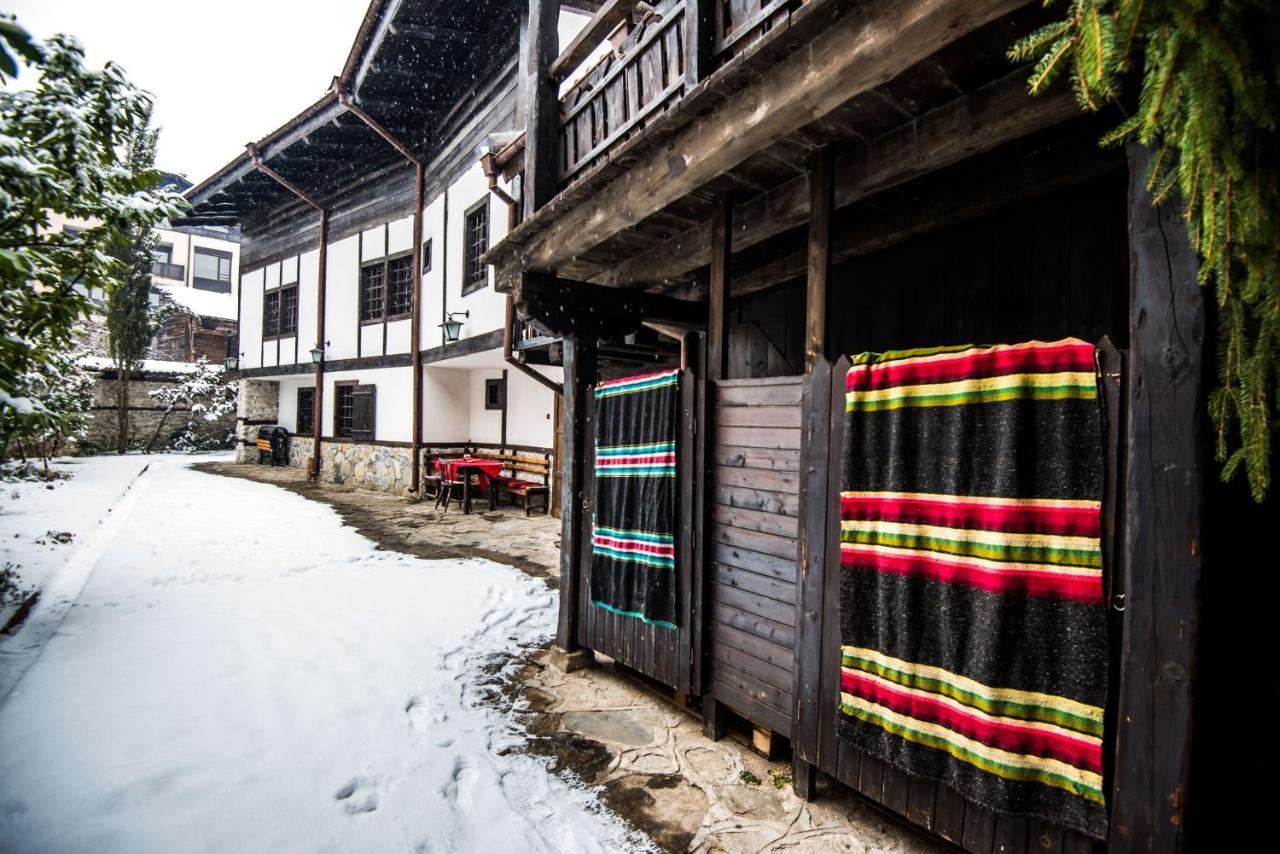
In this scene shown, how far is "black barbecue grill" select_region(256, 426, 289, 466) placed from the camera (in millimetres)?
19172

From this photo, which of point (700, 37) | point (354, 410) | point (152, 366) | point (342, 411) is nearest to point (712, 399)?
point (700, 37)

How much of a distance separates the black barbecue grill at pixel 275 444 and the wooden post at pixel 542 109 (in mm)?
18035

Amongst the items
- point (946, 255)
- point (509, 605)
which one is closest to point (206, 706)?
point (509, 605)

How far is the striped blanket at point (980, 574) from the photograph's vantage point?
2.12 m

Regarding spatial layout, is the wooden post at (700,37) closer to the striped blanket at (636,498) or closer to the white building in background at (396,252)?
the striped blanket at (636,498)

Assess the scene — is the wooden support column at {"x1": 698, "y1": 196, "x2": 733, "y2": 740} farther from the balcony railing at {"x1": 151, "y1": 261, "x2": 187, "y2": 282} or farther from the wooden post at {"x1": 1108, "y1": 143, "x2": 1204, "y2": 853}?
the balcony railing at {"x1": 151, "y1": 261, "x2": 187, "y2": 282}

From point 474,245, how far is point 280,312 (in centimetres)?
964

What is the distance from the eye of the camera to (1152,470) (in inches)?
75.1

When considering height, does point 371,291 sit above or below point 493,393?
above

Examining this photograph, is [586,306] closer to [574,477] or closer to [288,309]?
[574,477]

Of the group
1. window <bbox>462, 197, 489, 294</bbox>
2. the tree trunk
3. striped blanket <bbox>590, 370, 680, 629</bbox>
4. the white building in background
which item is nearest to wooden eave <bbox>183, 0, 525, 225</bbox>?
the white building in background

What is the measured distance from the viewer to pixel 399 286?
49.0 ft

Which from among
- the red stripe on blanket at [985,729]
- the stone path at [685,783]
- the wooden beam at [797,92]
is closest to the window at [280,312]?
the stone path at [685,783]

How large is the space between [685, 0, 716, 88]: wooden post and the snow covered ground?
3.76m
